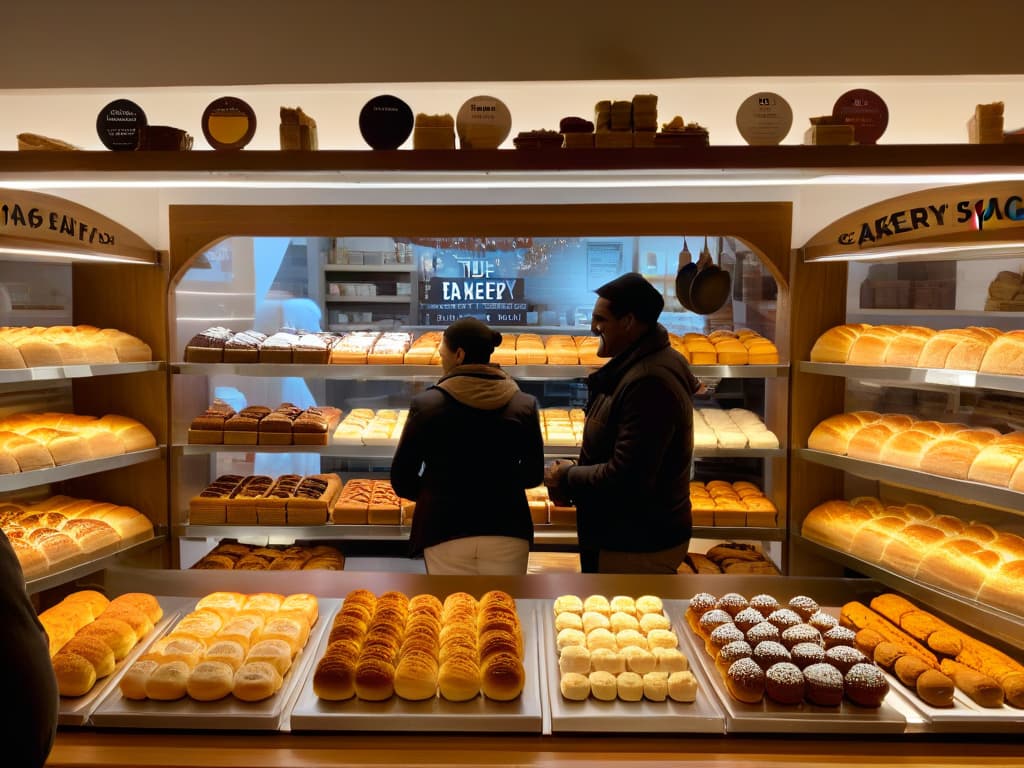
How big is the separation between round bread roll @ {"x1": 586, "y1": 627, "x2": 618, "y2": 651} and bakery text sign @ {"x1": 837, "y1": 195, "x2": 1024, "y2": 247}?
1785 mm

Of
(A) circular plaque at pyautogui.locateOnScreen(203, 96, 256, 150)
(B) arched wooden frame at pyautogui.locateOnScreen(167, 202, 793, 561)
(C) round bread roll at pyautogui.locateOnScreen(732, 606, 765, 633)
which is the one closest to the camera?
(C) round bread roll at pyautogui.locateOnScreen(732, 606, 765, 633)

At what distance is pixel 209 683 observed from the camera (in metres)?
1.87

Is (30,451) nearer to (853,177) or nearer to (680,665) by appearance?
(680,665)

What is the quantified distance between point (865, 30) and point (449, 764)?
2.81m

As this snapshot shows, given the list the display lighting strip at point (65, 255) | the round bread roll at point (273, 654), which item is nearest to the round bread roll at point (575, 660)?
the round bread roll at point (273, 654)

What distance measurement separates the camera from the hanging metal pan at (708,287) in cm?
366

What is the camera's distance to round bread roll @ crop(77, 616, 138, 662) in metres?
2.06

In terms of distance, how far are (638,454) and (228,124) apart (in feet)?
5.75

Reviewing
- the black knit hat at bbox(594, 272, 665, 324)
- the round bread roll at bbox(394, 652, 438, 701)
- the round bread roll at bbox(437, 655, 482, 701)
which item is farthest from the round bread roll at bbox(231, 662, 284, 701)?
the black knit hat at bbox(594, 272, 665, 324)

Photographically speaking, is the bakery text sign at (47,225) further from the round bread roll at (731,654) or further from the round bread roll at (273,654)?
the round bread roll at (731,654)

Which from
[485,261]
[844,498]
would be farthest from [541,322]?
[844,498]

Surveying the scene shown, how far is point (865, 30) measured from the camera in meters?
2.83

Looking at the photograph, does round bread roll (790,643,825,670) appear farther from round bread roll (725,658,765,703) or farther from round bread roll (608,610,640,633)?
round bread roll (608,610,640,633)

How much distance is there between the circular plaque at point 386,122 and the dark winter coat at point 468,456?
Answer: 1.03 metres
